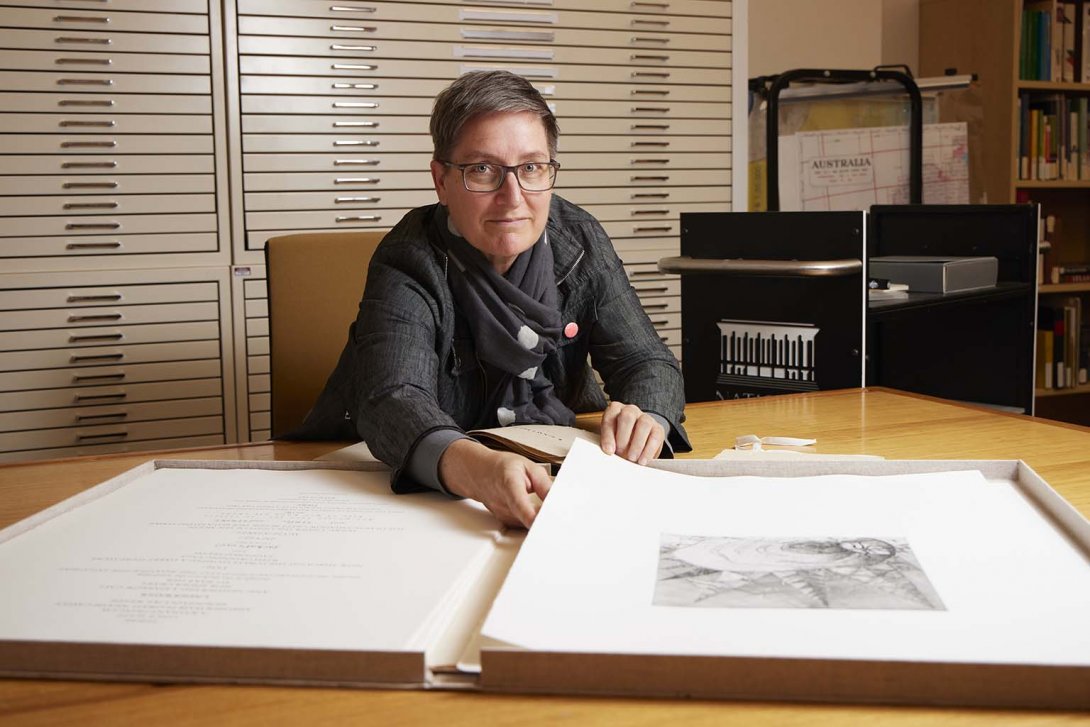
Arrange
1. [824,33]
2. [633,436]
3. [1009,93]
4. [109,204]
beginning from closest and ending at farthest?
1. [633,436]
2. [109,204]
3. [1009,93]
4. [824,33]

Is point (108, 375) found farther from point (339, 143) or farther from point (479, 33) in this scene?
point (479, 33)

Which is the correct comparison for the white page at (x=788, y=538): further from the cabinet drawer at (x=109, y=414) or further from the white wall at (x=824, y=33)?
the white wall at (x=824, y=33)

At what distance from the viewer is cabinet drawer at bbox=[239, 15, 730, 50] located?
3195 millimetres

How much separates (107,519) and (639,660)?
486mm

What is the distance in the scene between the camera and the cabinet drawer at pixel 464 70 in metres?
3.21

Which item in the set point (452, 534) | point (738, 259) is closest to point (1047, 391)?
point (738, 259)

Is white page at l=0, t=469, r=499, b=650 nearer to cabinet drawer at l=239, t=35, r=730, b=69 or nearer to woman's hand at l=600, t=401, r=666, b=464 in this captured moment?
woman's hand at l=600, t=401, r=666, b=464

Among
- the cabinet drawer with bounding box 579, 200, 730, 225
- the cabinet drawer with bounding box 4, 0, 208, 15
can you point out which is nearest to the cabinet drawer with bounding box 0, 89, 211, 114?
the cabinet drawer with bounding box 4, 0, 208, 15

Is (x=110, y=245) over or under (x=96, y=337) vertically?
over

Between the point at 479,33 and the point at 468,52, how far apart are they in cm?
7

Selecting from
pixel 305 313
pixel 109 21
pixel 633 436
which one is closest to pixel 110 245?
pixel 109 21

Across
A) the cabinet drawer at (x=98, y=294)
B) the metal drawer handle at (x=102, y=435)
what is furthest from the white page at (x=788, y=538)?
the metal drawer handle at (x=102, y=435)

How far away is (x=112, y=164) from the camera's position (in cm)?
309

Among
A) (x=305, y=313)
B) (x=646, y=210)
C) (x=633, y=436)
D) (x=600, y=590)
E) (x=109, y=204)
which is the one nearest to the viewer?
(x=600, y=590)
